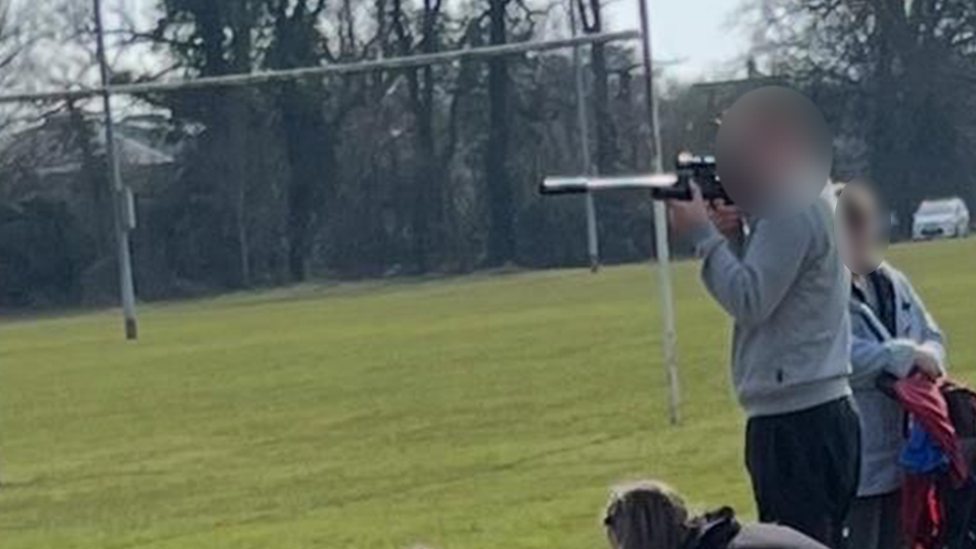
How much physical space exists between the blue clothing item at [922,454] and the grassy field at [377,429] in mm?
4657

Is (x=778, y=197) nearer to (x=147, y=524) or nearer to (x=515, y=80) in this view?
(x=147, y=524)

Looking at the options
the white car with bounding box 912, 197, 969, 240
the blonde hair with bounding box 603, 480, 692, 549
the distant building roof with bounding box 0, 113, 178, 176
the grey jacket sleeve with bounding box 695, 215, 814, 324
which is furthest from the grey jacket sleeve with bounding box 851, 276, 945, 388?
the distant building roof with bounding box 0, 113, 178, 176

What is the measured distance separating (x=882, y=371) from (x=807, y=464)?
54 cm

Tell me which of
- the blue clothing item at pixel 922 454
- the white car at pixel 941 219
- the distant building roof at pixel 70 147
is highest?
the distant building roof at pixel 70 147

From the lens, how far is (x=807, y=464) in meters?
8.52

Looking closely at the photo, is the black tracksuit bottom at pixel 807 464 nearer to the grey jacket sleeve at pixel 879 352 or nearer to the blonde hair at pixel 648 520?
the grey jacket sleeve at pixel 879 352

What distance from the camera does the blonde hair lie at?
698 cm

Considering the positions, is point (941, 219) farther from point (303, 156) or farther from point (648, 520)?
point (648, 520)

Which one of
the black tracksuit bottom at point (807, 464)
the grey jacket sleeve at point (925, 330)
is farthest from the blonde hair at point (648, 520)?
the grey jacket sleeve at point (925, 330)

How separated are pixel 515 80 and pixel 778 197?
A: 7018 cm

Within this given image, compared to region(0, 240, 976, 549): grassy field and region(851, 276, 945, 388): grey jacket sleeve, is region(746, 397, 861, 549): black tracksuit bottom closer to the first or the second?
region(851, 276, 945, 388): grey jacket sleeve

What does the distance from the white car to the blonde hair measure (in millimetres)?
60597

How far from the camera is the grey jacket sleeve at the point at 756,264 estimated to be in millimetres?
8117

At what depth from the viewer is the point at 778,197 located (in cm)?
802
